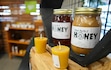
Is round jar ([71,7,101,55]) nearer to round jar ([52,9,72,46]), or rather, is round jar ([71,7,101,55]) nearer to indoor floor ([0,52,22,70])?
round jar ([52,9,72,46])

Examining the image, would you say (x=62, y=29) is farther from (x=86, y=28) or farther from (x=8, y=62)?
(x=8, y=62)

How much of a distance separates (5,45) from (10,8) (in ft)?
4.00

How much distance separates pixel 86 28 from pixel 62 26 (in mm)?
154

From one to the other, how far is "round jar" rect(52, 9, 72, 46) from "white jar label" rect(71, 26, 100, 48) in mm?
96

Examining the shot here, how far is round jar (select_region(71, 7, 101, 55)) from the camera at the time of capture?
51cm

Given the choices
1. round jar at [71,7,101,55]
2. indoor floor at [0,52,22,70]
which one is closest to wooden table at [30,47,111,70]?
round jar at [71,7,101,55]

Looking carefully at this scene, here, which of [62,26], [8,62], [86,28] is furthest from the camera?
[8,62]

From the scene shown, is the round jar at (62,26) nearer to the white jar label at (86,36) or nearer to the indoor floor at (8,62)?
the white jar label at (86,36)

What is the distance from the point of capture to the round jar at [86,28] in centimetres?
51

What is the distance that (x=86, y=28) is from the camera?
1.67ft

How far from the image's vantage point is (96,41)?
0.53 m

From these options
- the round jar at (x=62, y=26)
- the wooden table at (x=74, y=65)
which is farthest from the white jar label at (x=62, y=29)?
the wooden table at (x=74, y=65)

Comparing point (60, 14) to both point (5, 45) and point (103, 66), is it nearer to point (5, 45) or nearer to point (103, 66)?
point (103, 66)

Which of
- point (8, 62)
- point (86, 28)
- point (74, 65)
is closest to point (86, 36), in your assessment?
point (86, 28)
